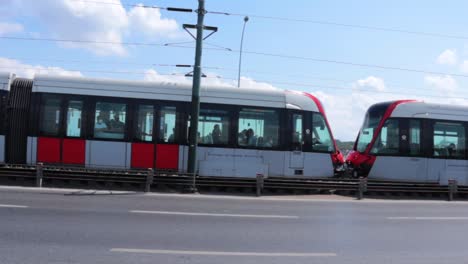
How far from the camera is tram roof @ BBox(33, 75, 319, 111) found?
15.4 metres

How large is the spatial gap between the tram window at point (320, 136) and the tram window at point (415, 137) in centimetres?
→ 323

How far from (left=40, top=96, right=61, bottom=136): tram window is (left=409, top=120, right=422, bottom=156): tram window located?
12.5 metres

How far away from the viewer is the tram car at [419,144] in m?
16.9

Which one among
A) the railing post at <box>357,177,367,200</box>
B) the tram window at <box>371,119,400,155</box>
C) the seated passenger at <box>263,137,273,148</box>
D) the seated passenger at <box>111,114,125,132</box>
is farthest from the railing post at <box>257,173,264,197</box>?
the tram window at <box>371,119,400,155</box>

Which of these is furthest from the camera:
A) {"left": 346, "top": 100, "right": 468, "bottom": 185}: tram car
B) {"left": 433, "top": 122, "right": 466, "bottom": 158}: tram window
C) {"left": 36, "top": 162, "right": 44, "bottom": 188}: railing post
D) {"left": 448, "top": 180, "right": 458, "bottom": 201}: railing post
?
{"left": 433, "top": 122, "right": 466, "bottom": 158}: tram window

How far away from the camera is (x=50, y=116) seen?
15.2m

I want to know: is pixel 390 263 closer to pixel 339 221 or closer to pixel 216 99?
pixel 339 221

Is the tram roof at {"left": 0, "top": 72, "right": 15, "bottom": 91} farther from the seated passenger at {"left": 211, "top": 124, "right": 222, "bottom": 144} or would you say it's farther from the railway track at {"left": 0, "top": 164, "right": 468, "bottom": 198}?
the seated passenger at {"left": 211, "top": 124, "right": 222, "bottom": 144}

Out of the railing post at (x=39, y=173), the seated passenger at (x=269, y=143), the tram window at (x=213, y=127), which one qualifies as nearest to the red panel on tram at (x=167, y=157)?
the tram window at (x=213, y=127)

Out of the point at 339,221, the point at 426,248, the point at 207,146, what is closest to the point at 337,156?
the point at 207,146

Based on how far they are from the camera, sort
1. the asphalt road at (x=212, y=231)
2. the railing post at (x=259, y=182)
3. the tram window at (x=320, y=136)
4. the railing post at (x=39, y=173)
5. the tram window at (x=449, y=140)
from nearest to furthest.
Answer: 1. the asphalt road at (x=212, y=231)
2. the railing post at (x=39, y=173)
3. the railing post at (x=259, y=182)
4. the tram window at (x=320, y=136)
5. the tram window at (x=449, y=140)

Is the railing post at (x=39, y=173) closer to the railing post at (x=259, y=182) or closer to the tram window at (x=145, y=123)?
the tram window at (x=145, y=123)

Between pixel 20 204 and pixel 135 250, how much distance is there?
201 inches

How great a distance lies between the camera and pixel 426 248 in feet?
25.8
